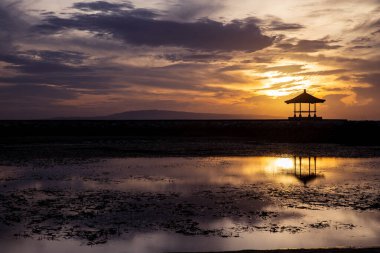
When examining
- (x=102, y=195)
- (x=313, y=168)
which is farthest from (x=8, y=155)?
(x=313, y=168)

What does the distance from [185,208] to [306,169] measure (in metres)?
11.2

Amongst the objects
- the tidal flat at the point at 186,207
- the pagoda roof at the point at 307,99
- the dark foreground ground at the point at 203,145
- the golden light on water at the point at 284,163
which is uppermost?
the pagoda roof at the point at 307,99

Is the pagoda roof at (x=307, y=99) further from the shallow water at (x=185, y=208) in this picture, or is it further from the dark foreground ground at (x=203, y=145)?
the shallow water at (x=185, y=208)

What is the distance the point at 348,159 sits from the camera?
1086 inches

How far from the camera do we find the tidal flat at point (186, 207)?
10.2 m

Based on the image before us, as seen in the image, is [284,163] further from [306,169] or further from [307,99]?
[307,99]

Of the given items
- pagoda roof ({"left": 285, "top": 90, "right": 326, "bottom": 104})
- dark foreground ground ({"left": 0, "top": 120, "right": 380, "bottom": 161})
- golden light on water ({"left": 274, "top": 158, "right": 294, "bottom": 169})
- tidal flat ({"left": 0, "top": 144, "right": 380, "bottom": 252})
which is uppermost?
pagoda roof ({"left": 285, "top": 90, "right": 326, "bottom": 104})

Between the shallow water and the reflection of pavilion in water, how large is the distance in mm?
89

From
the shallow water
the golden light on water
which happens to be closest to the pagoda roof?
the golden light on water

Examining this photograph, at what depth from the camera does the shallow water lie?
10227 mm

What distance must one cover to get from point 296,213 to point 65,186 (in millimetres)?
9351

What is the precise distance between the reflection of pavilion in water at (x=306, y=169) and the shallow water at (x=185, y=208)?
89mm

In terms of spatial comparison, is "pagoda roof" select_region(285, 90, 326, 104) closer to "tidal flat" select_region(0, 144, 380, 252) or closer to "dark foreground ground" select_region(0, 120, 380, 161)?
"dark foreground ground" select_region(0, 120, 380, 161)

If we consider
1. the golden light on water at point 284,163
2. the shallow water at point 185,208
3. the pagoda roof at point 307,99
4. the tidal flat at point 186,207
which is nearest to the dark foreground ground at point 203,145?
the golden light on water at point 284,163
